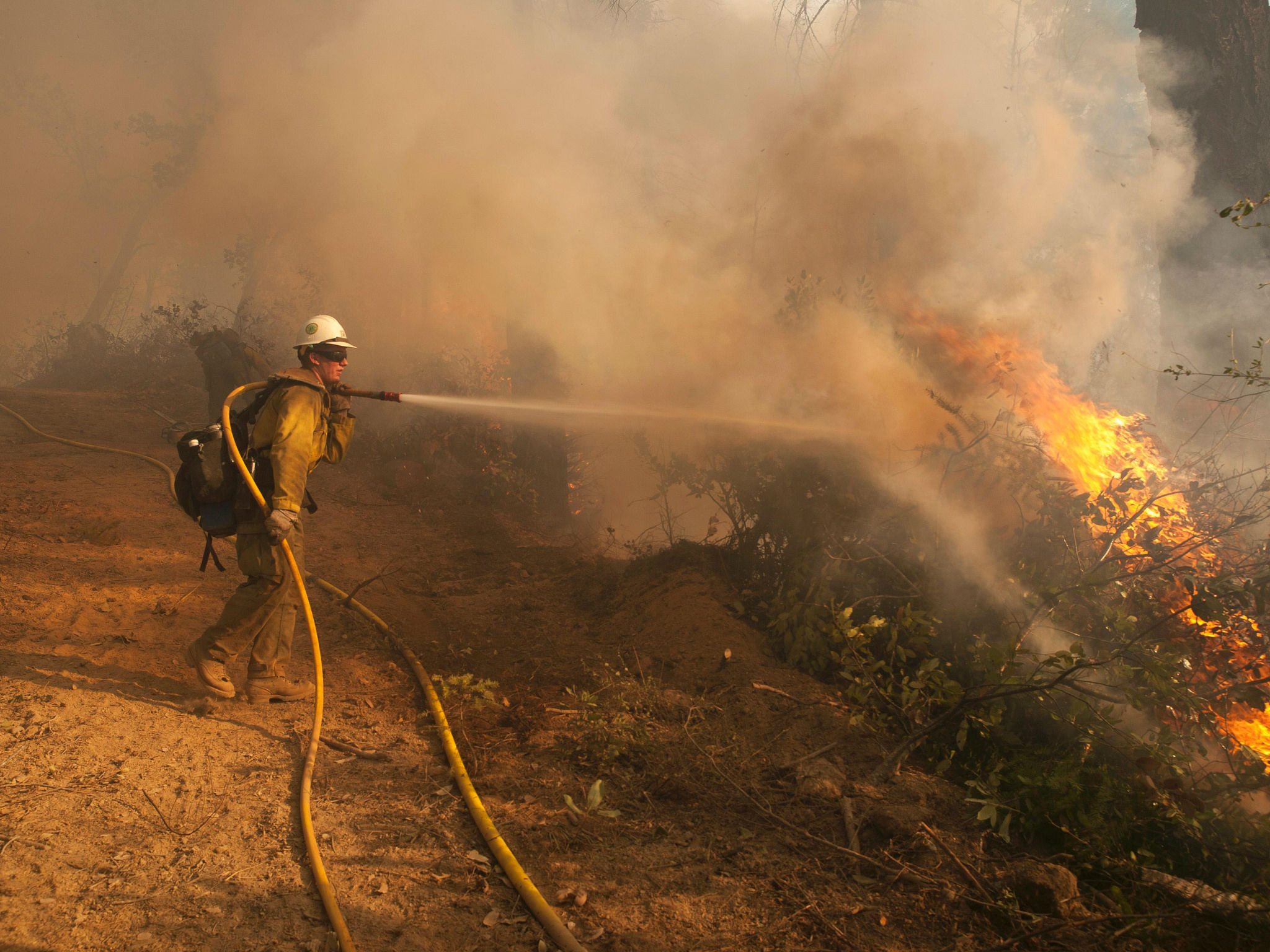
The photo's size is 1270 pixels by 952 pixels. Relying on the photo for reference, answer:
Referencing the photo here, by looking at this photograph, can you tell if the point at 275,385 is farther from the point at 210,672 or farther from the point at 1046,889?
the point at 1046,889

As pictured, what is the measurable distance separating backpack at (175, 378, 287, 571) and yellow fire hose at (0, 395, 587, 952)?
8cm

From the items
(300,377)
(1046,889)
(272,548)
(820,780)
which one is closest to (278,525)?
(272,548)

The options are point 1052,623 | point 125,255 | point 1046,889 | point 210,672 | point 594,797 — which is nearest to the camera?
point 1046,889

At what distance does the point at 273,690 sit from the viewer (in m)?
3.90

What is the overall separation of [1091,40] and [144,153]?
29.5 metres

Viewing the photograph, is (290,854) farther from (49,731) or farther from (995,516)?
(995,516)

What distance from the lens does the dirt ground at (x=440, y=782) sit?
2.28 metres

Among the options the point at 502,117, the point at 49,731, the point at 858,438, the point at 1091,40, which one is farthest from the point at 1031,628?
the point at 1091,40

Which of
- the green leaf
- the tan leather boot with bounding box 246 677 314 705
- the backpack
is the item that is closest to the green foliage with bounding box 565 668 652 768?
the green leaf

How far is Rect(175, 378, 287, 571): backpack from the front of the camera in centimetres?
365

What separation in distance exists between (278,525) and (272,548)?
27 cm

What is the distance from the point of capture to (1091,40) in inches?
954

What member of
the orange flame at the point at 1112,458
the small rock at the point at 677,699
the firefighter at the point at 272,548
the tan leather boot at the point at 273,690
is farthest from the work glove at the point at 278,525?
the orange flame at the point at 1112,458

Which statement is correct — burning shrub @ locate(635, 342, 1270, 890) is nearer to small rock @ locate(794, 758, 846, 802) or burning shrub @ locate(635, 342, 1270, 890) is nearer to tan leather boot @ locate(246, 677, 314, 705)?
small rock @ locate(794, 758, 846, 802)
